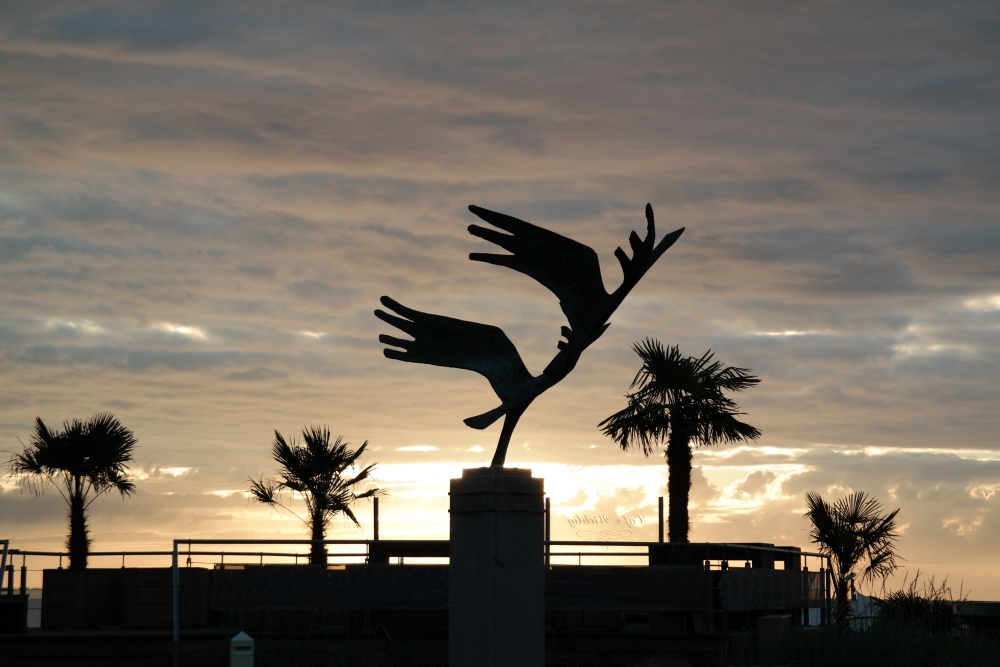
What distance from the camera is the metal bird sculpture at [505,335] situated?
40.4 feet

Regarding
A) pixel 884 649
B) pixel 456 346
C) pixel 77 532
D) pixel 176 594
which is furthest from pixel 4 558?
pixel 884 649

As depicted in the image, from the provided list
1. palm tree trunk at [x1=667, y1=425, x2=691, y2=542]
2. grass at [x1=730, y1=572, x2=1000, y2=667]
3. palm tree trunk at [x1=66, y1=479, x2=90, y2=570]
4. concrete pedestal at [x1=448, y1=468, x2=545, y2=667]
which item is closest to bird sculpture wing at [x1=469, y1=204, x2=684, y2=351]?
concrete pedestal at [x1=448, y1=468, x2=545, y2=667]

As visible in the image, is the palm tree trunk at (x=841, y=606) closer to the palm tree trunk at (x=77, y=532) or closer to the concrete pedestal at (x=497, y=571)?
the concrete pedestal at (x=497, y=571)

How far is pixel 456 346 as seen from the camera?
41.9ft

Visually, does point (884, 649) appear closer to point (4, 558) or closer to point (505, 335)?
point (505, 335)

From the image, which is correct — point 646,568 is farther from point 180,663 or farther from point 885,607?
point 180,663

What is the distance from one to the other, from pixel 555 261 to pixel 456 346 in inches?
58.7

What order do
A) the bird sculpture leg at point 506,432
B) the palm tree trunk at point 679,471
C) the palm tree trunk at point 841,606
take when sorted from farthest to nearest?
the palm tree trunk at point 679,471 < the palm tree trunk at point 841,606 < the bird sculpture leg at point 506,432

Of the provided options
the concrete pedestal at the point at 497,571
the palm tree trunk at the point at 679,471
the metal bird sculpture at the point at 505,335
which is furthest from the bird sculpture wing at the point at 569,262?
the palm tree trunk at the point at 679,471

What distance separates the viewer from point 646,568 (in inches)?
693

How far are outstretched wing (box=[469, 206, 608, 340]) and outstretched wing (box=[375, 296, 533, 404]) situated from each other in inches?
30.9

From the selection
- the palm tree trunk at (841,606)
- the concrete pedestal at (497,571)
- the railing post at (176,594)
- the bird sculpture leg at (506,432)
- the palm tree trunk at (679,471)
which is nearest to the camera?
the concrete pedestal at (497,571)

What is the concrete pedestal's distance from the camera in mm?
12250

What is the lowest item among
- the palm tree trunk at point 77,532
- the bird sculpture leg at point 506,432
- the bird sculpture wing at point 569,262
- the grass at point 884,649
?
the grass at point 884,649
